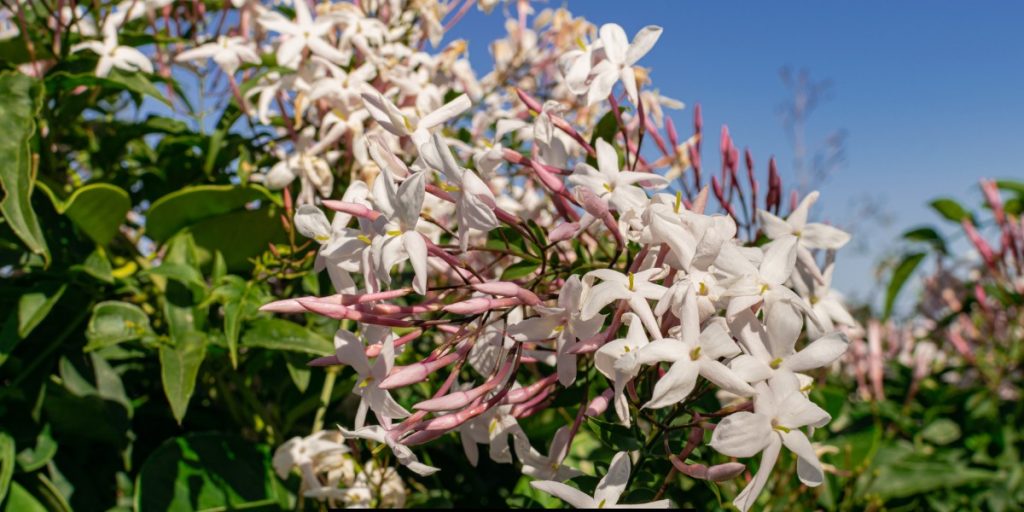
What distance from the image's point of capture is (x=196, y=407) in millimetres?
1104

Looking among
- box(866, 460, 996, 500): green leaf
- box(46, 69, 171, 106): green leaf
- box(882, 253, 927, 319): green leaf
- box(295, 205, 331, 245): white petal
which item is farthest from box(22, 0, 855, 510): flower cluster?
box(882, 253, 927, 319): green leaf

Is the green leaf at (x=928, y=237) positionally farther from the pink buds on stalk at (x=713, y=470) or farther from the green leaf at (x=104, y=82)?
the green leaf at (x=104, y=82)

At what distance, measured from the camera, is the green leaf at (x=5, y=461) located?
834 millimetres

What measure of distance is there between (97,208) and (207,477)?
1.11ft

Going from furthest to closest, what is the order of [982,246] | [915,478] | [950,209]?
1. [950,209]
2. [982,246]
3. [915,478]

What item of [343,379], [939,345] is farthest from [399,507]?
[939,345]

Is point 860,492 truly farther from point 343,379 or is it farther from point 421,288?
point 421,288

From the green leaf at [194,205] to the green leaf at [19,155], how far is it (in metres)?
0.14

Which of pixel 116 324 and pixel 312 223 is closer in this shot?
pixel 312 223

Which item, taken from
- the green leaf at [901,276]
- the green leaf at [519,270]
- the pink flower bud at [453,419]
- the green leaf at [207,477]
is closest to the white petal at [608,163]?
the green leaf at [519,270]

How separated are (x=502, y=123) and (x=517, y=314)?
0.22 meters

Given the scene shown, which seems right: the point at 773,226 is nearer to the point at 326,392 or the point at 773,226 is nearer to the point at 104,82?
the point at 326,392

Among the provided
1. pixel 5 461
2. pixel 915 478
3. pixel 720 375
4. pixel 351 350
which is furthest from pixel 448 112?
pixel 915 478

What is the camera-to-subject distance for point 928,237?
1.63 metres
